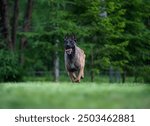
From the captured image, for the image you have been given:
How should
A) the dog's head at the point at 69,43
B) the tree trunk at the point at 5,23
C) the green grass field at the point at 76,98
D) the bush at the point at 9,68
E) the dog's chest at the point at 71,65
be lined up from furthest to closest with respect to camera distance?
the tree trunk at the point at 5,23, the bush at the point at 9,68, the dog's chest at the point at 71,65, the dog's head at the point at 69,43, the green grass field at the point at 76,98

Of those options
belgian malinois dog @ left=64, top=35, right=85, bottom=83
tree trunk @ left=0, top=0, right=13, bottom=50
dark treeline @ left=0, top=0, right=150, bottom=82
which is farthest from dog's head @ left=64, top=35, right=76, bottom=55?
tree trunk @ left=0, top=0, right=13, bottom=50

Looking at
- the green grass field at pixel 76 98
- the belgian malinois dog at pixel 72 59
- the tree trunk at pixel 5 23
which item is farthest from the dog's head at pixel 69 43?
the tree trunk at pixel 5 23

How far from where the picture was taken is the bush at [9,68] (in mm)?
31509

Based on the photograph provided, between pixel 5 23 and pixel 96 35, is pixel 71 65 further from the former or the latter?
pixel 5 23

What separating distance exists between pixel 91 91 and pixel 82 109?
235 cm

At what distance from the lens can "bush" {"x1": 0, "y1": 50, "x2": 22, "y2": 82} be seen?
1241 inches

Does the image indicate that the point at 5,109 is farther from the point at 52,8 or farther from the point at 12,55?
the point at 52,8

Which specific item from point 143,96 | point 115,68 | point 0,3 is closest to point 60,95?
point 143,96

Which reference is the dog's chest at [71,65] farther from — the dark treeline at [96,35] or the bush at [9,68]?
the dark treeline at [96,35]

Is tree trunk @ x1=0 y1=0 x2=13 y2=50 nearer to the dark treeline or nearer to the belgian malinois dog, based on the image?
the dark treeline

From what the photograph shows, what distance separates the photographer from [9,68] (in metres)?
31.7

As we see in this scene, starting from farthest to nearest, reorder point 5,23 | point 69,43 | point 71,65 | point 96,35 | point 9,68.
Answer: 1. point 5,23
2. point 96,35
3. point 9,68
4. point 71,65
5. point 69,43

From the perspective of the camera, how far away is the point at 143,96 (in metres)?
15.0

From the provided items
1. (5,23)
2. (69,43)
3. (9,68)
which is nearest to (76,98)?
(69,43)
